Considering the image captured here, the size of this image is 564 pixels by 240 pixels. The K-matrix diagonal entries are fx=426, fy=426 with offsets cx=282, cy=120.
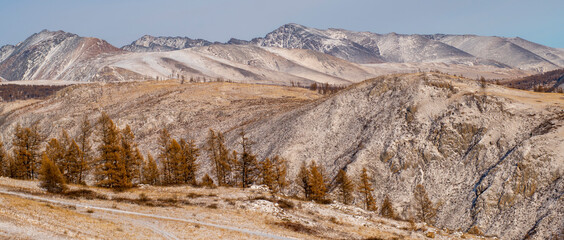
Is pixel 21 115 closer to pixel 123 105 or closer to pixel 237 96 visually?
pixel 123 105

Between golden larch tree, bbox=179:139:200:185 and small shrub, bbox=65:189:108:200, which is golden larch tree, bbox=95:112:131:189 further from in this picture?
golden larch tree, bbox=179:139:200:185

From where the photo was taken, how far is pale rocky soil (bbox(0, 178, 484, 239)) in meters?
27.9

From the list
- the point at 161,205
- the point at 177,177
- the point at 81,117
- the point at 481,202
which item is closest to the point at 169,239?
the point at 161,205

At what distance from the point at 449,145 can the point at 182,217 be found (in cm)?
5181

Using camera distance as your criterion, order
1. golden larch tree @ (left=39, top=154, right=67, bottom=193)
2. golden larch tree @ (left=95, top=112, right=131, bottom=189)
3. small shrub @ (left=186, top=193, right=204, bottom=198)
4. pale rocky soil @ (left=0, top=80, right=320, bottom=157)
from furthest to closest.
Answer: pale rocky soil @ (left=0, top=80, right=320, bottom=157)
golden larch tree @ (left=95, top=112, right=131, bottom=189)
small shrub @ (left=186, top=193, right=204, bottom=198)
golden larch tree @ (left=39, top=154, right=67, bottom=193)

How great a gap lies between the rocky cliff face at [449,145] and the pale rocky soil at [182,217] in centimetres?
2003

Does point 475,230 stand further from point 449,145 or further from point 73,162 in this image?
point 73,162

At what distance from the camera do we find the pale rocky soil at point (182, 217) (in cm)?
2786

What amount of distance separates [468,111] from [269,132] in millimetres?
43599

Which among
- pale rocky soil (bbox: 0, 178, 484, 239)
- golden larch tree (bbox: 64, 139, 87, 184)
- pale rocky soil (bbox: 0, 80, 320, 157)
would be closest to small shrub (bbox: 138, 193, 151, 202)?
pale rocky soil (bbox: 0, 178, 484, 239)

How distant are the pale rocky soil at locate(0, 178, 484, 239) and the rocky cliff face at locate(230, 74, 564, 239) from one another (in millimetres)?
20033

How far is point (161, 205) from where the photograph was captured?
4134cm

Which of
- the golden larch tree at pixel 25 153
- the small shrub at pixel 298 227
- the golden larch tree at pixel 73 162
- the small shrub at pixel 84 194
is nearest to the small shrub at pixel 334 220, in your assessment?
the small shrub at pixel 298 227

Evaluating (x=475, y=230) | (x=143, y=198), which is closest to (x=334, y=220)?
(x=143, y=198)
